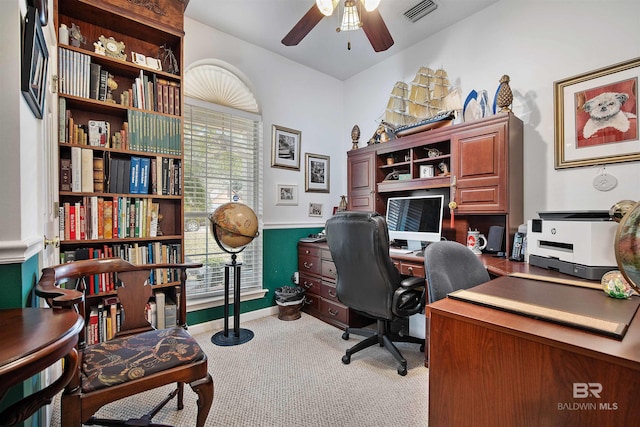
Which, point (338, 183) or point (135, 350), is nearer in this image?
point (135, 350)

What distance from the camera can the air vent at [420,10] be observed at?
2.45 meters

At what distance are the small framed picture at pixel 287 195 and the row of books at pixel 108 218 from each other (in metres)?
1.30

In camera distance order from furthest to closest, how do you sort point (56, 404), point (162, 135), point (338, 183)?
point (338, 183) < point (162, 135) < point (56, 404)

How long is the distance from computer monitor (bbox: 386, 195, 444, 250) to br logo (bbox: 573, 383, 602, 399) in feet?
5.69

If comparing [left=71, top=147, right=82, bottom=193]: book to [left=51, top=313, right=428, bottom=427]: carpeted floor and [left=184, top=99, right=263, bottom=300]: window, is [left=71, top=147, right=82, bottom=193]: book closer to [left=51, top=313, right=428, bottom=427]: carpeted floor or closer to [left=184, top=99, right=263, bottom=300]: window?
[left=184, top=99, right=263, bottom=300]: window

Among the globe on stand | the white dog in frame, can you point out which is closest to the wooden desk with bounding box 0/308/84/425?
the globe on stand

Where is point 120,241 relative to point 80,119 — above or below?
below

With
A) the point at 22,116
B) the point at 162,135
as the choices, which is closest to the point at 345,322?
the point at 162,135

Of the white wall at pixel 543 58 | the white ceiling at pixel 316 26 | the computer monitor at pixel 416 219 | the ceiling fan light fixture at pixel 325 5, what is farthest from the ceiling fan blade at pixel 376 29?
the computer monitor at pixel 416 219

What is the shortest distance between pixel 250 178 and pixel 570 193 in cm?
277

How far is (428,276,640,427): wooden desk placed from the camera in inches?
26.5

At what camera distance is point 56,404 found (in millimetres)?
1668

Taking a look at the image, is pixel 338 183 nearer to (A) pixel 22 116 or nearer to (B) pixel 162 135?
(B) pixel 162 135

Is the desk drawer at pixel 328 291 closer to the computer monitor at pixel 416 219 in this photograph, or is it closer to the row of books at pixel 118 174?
the computer monitor at pixel 416 219
